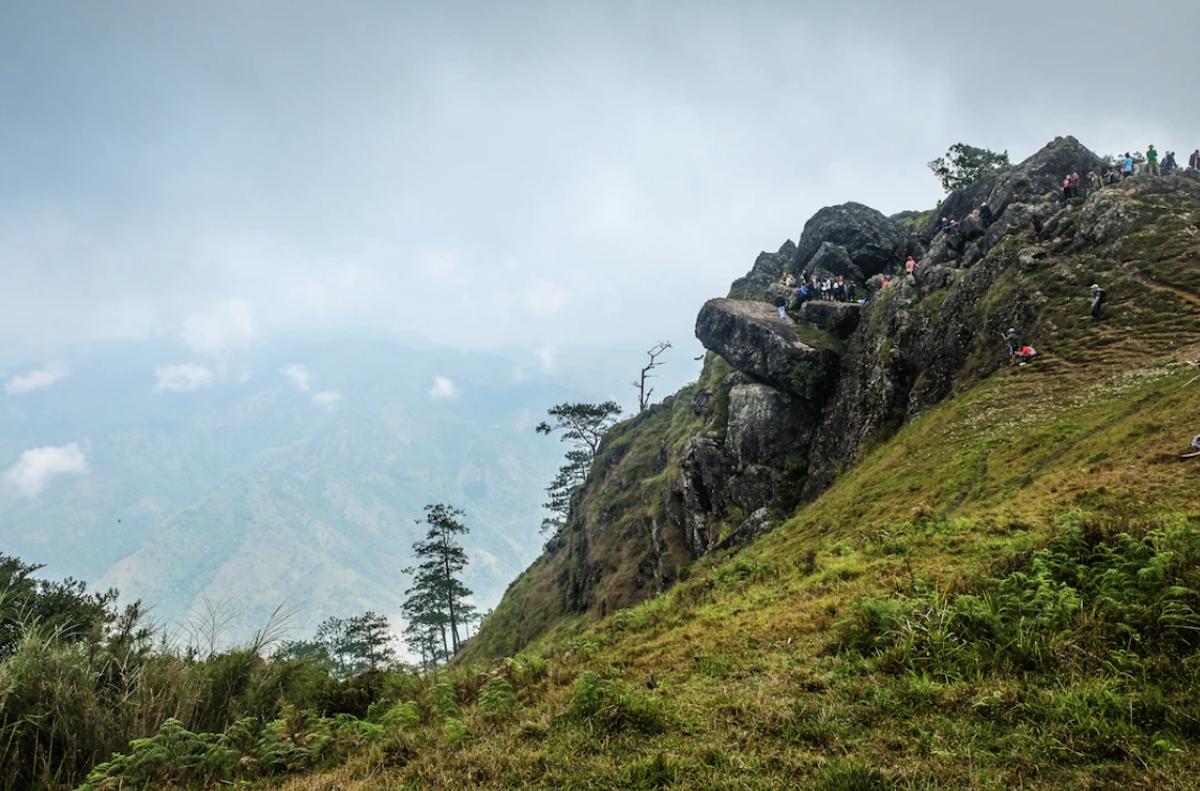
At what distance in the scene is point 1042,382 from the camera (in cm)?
2056

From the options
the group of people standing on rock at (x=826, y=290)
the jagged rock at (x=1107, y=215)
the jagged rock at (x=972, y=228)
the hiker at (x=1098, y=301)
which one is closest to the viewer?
the hiker at (x=1098, y=301)

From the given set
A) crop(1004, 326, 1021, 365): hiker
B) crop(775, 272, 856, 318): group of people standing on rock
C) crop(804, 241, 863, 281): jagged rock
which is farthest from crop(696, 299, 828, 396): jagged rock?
crop(1004, 326, 1021, 365): hiker

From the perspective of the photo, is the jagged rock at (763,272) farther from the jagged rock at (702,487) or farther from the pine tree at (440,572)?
the pine tree at (440,572)

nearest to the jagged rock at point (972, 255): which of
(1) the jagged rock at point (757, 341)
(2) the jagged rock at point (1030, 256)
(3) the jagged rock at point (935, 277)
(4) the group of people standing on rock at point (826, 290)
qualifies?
(3) the jagged rock at point (935, 277)

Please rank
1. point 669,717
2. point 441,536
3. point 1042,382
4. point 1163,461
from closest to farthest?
point 669,717 → point 1163,461 → point 1042,382 → point 441,536

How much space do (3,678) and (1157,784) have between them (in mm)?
11145

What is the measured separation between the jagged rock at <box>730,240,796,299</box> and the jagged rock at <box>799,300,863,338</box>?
796 inches

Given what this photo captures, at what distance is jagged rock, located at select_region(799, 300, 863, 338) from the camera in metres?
37.0

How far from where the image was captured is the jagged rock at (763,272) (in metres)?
60.1

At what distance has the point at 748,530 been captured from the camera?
98.2 ft

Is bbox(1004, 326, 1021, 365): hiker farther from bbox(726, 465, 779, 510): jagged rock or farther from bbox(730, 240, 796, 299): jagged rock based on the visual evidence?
bbox(730, 240, 796, 299): jagged rock

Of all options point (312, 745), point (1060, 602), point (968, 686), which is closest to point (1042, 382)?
point (1060, 602)

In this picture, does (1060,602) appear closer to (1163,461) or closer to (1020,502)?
(1020,502)

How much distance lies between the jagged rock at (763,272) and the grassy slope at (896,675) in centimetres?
4523
